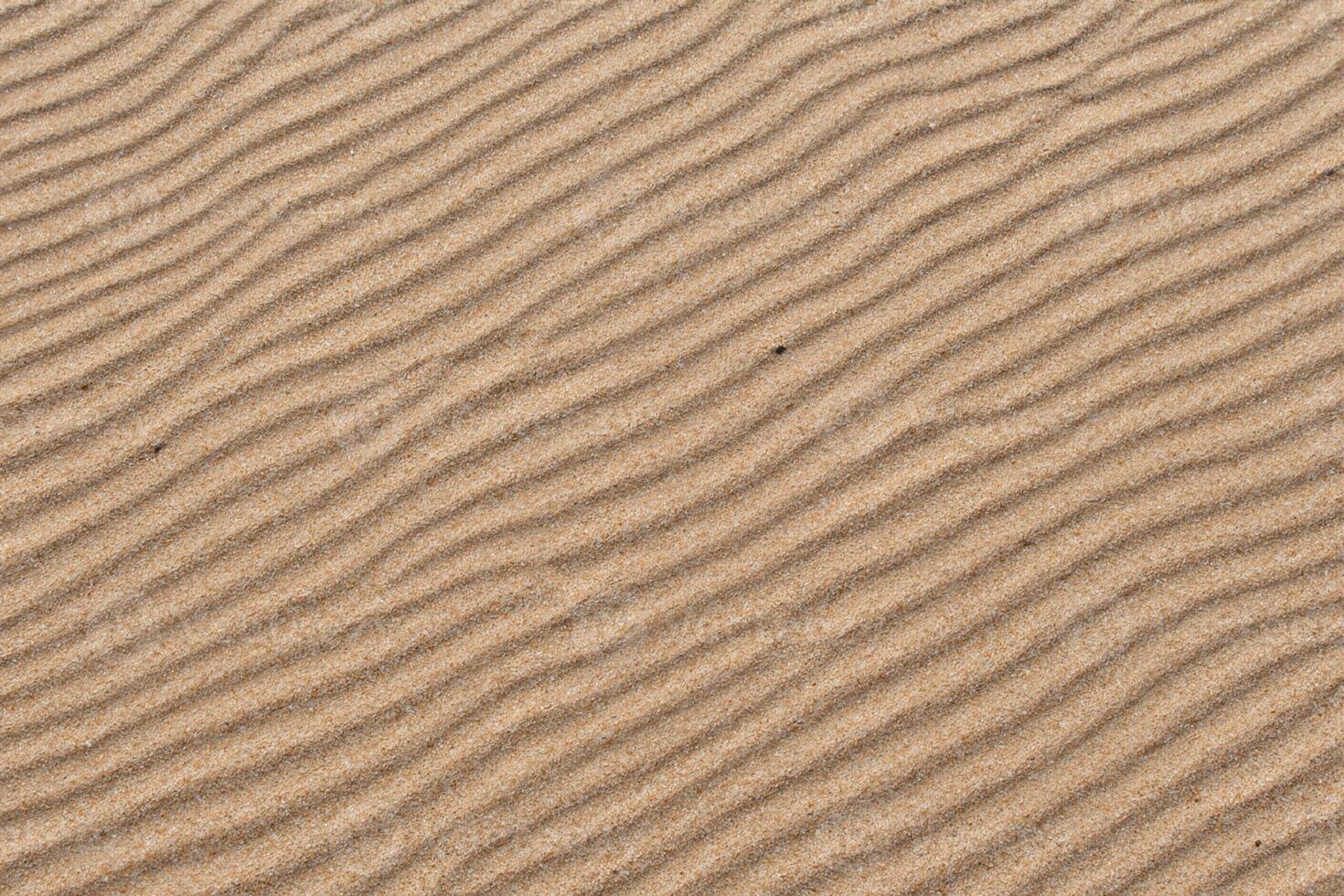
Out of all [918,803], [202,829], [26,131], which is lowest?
[918,803]

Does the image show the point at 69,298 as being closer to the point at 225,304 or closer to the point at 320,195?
the point at 225,304

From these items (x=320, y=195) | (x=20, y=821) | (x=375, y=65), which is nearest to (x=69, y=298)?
(x=320, y=195)

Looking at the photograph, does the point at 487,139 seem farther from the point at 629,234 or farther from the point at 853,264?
the point at 853,264

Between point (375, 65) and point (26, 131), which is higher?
point (26, 131)

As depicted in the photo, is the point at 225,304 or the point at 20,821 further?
the point at 225,304

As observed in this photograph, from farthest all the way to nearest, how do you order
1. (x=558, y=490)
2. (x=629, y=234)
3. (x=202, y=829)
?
(x=629, y=234) < (x=558, y=490) < (x=202, y=829)

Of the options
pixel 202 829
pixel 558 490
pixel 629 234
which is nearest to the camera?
pixel 202 829
